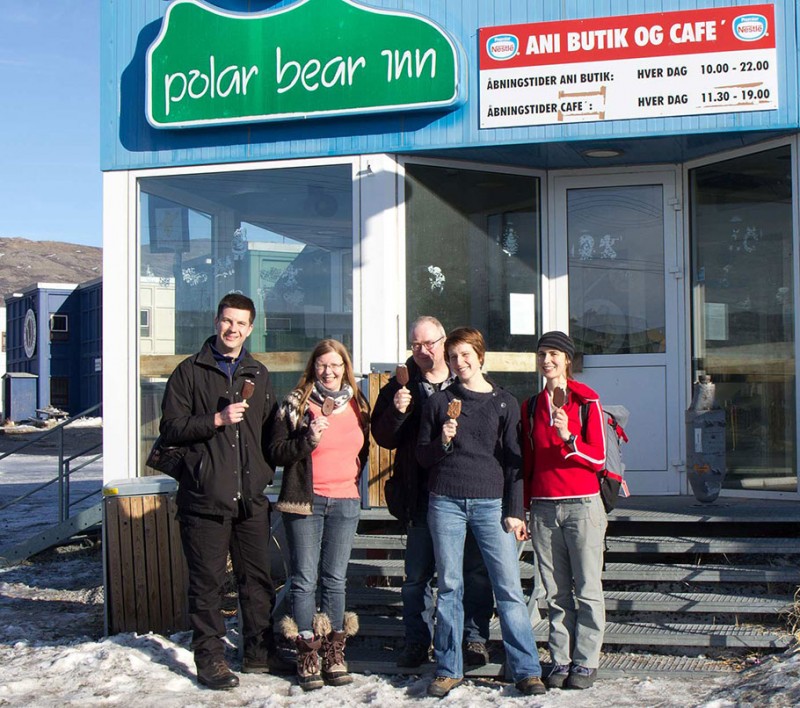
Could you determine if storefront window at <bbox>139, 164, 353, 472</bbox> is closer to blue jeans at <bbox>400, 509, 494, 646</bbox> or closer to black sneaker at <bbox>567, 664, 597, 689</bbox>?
blue jeans at <bbox>400, 509, 494, 646</bbox>

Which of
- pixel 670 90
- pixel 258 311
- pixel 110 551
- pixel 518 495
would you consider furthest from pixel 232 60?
pixel 518 495

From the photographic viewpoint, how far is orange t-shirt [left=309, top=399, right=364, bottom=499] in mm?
5414

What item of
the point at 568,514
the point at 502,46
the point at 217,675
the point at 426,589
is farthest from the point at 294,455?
the point at 502,46

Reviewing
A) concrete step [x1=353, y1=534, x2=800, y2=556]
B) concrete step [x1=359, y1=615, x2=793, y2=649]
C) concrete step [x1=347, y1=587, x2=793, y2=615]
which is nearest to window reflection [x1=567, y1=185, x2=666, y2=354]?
concrete step [x1=353, y1=534, x2=800, y2=556]

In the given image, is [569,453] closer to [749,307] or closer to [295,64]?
[749,307]

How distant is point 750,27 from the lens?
7.01 meters

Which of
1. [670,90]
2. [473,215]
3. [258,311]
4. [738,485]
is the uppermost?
[670,90]

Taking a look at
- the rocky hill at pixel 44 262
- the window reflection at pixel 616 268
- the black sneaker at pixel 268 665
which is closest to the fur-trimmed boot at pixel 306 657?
the black sneaker at pixel 268 665

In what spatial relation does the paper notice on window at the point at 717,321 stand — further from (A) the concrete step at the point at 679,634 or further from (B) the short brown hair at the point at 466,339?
(B) the short brown hair at the point at 466,339

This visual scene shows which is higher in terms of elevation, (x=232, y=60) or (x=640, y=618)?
(x=232, y=60)

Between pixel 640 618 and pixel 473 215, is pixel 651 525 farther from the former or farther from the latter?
pixel 473 215

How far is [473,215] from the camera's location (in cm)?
791

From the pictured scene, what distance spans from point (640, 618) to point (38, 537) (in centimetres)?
560

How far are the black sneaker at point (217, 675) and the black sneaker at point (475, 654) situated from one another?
45.5 inches
